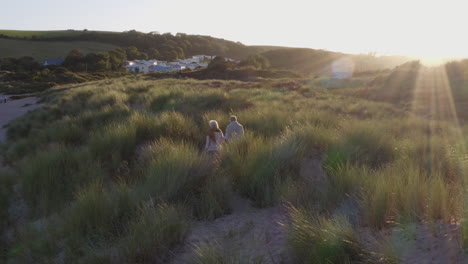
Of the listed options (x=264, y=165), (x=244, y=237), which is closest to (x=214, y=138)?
(x=264, y=165)

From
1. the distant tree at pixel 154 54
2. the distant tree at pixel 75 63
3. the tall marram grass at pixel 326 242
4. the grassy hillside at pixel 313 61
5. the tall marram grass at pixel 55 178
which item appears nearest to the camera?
the tall marram grass at pixel 326 242

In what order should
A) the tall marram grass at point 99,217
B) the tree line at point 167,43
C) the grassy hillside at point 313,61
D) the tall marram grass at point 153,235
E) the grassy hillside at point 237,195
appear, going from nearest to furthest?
the grassy hillside at point 237,195 < the tall marram grass at point 153,235 < the tall marram grass at point 99,217 < the grassy hillside at point 313,61 < the tree line at point 167,43

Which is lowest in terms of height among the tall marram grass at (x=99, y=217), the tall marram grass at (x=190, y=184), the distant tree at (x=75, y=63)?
the distant tree at (x=75, y=63)

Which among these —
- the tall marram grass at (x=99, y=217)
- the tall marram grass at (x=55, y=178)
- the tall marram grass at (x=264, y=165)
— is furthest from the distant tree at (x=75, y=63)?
the tall marram grass at (x=99, y=217)

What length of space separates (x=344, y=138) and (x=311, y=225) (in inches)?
152

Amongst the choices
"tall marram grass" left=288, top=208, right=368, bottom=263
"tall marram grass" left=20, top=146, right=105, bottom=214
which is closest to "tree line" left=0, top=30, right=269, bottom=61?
"tall marram grass" left=20, top=146, right=105, bottom=214

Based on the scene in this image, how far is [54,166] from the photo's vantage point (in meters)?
6.02

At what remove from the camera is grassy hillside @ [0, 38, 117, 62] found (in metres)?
100

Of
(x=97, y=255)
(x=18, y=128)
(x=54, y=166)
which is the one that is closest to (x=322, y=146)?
(x=97, y=255)

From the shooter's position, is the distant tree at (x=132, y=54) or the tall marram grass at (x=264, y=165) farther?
the distant tree at (x=132, y=54)

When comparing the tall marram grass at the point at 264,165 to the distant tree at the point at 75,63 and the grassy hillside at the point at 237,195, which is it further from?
the distant tree at the point at 75,63

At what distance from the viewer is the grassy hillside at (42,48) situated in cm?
10007

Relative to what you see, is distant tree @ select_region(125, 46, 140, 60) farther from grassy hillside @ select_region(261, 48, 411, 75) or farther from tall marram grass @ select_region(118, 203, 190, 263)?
tall marram grass @ select_region(118, 203, 190, 263)

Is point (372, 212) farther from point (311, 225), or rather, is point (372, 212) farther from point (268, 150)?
point (268, 150)
